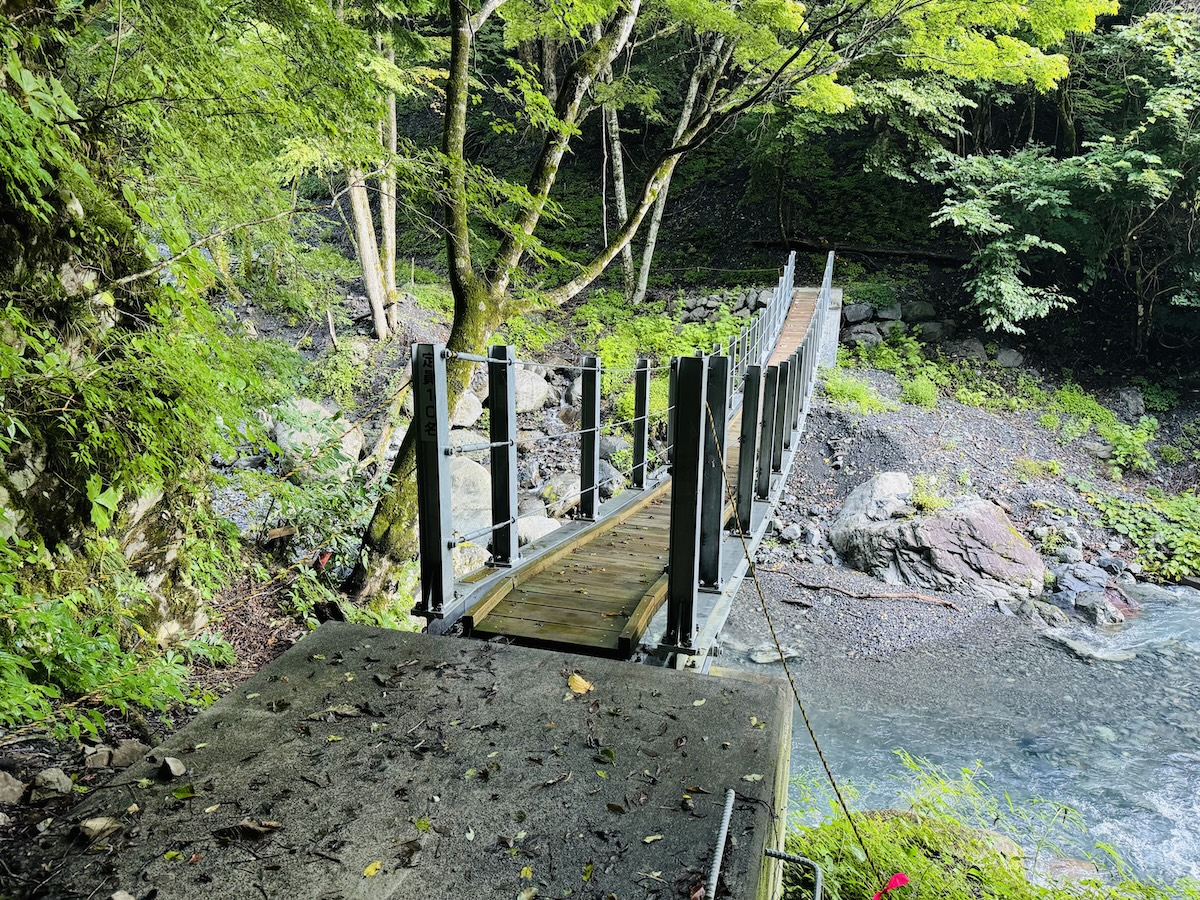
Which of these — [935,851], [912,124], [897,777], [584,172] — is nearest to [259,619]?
[935,851]

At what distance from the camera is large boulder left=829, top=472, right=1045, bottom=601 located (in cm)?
787

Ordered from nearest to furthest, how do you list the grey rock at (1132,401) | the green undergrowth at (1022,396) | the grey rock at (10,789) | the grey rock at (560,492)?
the grey rock at (10,789) < the grey rock at (560,492) < the green undergrowth at (1022,396) < the grey rock at (1132,401)

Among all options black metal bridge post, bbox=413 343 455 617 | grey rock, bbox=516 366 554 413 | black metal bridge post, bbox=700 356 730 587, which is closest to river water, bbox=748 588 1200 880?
black metal bridge post, bbox=700 356 730 587

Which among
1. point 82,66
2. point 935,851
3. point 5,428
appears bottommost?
point 935,851

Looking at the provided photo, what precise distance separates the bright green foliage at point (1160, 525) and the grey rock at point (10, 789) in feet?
34.6

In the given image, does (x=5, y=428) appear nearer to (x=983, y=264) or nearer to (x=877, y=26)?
(x=877, y=26)

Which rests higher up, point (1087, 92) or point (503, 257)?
point (1087, 92)

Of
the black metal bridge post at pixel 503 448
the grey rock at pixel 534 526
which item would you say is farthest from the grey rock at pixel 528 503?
the black metal bridge post at pixel 503 448

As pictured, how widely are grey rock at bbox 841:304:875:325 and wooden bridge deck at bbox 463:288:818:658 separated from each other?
32.1 ft

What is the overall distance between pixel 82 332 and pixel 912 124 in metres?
13.9

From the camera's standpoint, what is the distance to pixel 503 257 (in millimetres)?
4711

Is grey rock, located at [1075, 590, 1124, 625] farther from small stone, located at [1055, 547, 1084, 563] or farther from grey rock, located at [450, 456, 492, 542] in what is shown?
grey rock, located at [450, 456, 492, 542]

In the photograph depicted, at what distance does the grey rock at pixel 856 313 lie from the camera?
12.9 meters

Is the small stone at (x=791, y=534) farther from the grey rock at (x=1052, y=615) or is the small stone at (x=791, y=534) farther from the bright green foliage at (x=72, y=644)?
the bright green foliage at (x=72, y=644)
